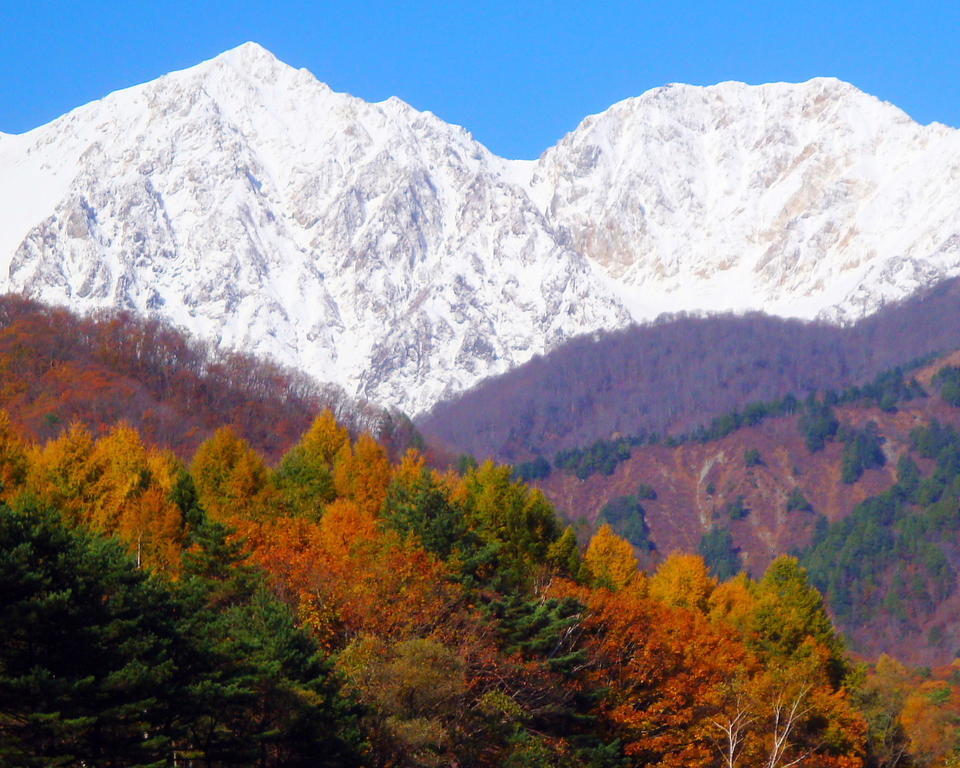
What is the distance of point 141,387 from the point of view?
436ft

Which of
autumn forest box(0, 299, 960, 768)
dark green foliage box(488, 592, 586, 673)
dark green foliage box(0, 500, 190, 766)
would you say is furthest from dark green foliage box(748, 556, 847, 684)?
dark green foliage box(0, 500, 190, 766)

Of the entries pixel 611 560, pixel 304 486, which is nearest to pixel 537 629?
pixel 304 486

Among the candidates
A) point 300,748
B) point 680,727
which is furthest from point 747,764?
point 300,748

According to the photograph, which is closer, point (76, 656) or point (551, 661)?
point (76, 656)

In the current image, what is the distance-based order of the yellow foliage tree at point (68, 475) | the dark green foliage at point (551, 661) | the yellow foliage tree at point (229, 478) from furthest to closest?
the yellow foliage tree at point (229, 478) → the yellow foliage tree at point (68, 475) → the dark green foliage at point (551, 661)

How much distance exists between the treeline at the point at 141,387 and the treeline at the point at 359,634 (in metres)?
31.3

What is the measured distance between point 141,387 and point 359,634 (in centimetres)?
9003

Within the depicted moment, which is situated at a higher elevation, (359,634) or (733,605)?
(359,634)

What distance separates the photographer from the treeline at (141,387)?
115m

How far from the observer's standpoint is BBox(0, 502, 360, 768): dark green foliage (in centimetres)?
3166

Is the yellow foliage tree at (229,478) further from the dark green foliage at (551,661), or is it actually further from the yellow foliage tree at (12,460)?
the dark green foliage at (551,661)

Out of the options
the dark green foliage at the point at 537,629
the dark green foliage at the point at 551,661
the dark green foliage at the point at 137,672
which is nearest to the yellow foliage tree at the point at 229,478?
the dark green foliage at the point at 537,629

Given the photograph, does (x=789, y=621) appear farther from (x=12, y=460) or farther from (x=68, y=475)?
(x=12, y=460)

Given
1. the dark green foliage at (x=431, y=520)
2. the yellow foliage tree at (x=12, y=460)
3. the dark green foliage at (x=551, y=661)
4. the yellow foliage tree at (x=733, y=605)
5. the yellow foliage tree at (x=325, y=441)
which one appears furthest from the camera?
the yellow foliage tree at (x=325, y=441)
